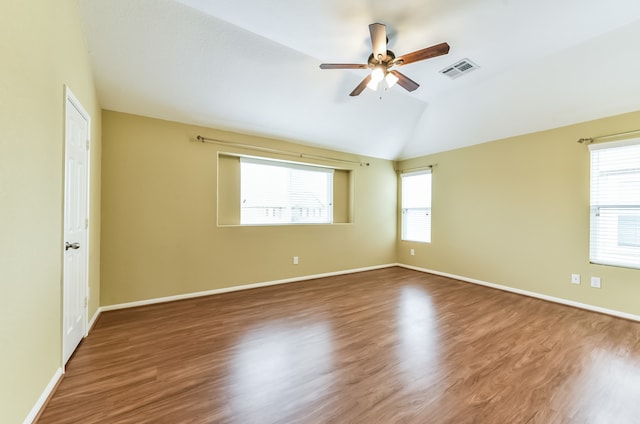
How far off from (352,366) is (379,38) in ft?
8.88

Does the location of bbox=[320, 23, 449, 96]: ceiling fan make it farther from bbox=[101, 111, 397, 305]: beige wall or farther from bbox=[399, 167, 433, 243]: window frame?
bbox=[399, 167, 433, 243]: window frame

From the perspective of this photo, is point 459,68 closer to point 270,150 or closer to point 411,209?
point 270,150

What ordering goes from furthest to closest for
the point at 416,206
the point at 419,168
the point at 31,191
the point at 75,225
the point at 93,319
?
the point at 416,206 → the point at 419,168 → the point at 93,319 → the point at 75,225 → the point at 31,191

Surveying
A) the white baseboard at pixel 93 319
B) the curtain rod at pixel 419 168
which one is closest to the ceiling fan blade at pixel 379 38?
the curtain rod at pixel 419 168

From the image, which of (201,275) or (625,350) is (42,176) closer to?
(201,275)

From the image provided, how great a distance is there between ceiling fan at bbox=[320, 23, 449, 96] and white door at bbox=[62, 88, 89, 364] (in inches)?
86.1

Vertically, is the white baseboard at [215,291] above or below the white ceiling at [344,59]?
below

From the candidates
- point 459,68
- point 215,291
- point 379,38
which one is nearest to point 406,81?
point 379,38

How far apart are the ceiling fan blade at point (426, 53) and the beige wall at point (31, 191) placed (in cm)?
249

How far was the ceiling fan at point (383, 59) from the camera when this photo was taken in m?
2.10

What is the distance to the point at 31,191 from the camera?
1411mm

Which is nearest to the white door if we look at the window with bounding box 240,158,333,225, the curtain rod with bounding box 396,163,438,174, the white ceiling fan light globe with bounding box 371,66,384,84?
the window with bounding box 240,158,333,225

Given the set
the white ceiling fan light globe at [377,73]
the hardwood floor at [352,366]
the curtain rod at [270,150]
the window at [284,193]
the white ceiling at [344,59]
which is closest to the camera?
the hardwood floor at [352,366]

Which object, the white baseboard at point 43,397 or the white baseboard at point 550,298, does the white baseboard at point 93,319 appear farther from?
A: the white baseboard at point 550,298
